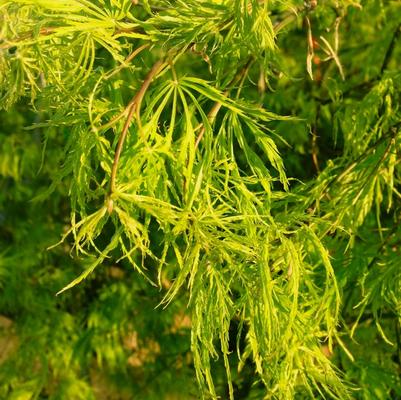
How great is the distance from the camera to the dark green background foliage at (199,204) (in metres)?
0.84

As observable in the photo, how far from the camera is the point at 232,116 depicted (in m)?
0.91

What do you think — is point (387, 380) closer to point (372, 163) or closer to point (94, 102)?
point (372, 163)

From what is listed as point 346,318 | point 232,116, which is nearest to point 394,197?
point 346,318

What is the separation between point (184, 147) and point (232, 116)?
0.09m

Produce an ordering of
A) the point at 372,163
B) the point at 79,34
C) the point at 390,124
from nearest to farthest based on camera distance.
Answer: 1. the point at 79,34
2. the point at 372,163
3. the point at 390,124

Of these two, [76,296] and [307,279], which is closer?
[307,279]

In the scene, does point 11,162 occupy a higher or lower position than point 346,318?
lower

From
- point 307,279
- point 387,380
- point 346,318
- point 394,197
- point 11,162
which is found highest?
point 307,279

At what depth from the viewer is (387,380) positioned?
1384 mm

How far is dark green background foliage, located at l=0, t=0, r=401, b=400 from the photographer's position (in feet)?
2.75

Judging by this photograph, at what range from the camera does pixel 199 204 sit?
0.85 meters

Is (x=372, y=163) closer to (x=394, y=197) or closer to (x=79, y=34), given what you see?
(x=394, y=197)

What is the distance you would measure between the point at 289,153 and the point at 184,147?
3.59 ft

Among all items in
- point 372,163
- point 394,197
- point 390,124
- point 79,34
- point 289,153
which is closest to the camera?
point 79,34
